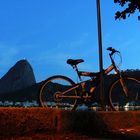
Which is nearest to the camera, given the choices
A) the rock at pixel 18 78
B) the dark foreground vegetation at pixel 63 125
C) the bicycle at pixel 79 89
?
the dark foreground vegetation at pixel 63 125

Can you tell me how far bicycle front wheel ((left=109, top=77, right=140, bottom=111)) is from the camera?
10.4 metres

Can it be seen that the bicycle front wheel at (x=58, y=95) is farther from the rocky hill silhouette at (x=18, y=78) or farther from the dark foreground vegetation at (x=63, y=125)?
the rocky hill silhouette at (x=18, y=78)

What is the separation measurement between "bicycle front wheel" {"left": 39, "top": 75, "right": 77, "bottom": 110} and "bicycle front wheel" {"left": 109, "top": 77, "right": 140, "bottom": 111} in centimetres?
72

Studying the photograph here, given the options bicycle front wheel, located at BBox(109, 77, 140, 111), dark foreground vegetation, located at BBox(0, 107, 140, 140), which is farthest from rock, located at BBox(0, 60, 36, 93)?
dark foreground vegetation, located at BBox(0, 107, 140, 140)

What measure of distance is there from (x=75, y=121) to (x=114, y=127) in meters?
1.06

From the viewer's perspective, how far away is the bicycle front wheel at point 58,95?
33.4 feet

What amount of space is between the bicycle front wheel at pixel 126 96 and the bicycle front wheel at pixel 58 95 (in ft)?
2.37

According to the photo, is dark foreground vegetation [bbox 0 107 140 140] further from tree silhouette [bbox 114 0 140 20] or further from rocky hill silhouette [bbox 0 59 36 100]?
rocky hill silhouette [bbox 0 59 36 100]

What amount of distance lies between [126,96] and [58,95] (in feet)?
4.47

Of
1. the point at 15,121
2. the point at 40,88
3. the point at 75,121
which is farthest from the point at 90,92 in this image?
the point at 15,121

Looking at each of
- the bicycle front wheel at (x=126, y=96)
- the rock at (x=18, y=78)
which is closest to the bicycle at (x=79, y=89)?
the bicycle front wheel at (x=126, y=96)

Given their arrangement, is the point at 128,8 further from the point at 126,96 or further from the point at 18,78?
the point at 18,78

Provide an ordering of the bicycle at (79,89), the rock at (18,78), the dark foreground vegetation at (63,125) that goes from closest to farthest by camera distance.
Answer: the dark foreground vegetation at (63,125), the bicycle at (79,89), the rock at (18,78)

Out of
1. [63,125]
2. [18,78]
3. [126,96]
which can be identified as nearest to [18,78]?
[18,78]
